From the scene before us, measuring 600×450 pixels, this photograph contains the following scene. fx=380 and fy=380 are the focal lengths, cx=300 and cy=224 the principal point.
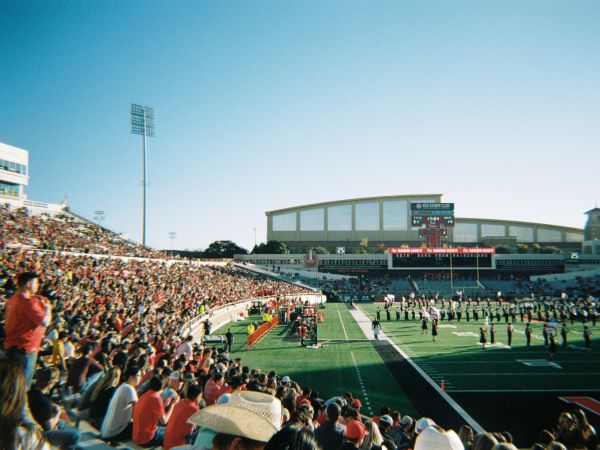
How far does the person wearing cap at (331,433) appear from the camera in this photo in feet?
17.0

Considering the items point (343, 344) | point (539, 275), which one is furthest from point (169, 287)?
point (539, 275)

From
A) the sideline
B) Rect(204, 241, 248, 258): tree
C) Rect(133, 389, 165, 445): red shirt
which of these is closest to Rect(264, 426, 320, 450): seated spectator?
Rect(133, 389, 165, 445): red shirt

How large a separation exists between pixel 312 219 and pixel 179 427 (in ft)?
279

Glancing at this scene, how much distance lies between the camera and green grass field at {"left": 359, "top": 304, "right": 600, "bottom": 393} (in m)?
15.4

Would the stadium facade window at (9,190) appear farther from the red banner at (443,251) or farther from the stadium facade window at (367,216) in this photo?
the stadium facade window at (367,216)

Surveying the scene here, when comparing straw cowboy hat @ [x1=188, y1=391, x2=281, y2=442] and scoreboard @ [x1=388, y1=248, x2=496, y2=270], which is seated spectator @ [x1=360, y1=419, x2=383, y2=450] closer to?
straw cowboy hat @ [x1=188, y1=391, x2=281, y2=442]

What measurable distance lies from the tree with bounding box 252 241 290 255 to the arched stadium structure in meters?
6.91

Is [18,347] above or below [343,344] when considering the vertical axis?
above

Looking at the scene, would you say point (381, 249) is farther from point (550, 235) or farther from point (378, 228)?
point (550, 235)

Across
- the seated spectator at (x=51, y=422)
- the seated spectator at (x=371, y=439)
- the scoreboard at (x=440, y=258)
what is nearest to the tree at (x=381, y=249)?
the scoreboard at (x=440, y=258)

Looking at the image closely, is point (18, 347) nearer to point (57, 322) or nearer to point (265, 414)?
point (265, 414)

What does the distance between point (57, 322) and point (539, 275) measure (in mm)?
77001

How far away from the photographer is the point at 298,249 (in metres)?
87.7

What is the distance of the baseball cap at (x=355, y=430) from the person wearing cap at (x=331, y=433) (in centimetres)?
103
